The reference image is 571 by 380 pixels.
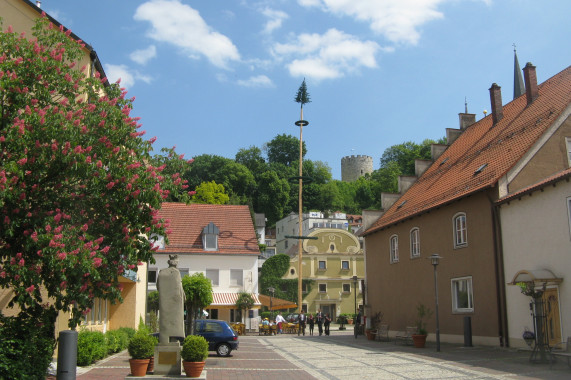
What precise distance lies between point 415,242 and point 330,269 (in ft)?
106

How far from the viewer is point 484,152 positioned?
2633 cm

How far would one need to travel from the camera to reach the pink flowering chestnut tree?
9234mm

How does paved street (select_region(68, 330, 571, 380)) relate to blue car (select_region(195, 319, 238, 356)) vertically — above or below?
below

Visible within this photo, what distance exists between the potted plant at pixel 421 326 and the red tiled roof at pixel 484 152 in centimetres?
467

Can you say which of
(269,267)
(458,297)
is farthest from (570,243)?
(269,267)

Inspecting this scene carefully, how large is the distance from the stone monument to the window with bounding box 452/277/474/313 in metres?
14.4

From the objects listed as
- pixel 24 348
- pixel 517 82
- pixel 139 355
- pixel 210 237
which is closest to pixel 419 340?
pixel 139 355

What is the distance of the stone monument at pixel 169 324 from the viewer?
12.7m

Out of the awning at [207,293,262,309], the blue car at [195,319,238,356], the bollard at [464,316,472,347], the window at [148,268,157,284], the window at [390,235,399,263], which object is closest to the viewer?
the blue car at [195,319,238,356]

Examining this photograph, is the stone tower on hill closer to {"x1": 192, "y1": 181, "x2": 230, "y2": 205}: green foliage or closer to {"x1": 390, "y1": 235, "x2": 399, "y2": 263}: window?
{"x1": 192, "y1": 181, "x2": 230, "y2": 205}: green foliage

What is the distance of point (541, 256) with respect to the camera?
19.1 m

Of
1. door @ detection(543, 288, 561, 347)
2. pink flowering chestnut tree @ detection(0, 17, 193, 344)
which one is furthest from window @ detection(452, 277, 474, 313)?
pink flowering chestnut tree @ detection(0, 17, 193, 344)

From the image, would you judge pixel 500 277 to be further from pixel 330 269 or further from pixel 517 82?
pixel 330 269

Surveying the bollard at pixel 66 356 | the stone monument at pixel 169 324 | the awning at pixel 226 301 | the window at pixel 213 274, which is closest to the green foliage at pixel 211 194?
the window at pixel 213 274
